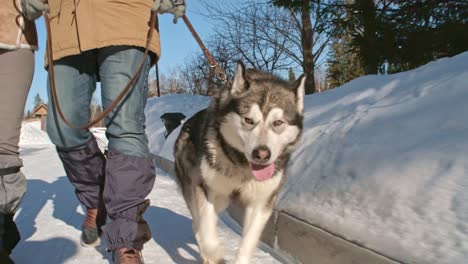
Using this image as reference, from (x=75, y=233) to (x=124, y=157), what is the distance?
1.11 metres

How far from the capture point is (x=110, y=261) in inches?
95.2

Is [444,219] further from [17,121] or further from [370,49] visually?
[370,49]

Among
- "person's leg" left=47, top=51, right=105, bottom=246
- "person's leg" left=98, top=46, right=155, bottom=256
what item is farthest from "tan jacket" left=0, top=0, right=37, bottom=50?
"person's leg" left=98, top=46, right=155, bottom=256

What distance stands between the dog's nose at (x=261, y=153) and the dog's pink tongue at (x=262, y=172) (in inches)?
5.7

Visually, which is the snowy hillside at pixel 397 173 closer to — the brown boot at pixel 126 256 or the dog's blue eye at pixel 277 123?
the dog's blue eye at pixel 277 123

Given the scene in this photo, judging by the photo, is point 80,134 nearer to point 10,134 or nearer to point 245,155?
point 10,134

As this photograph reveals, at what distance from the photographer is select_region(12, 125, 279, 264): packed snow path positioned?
2500 mm

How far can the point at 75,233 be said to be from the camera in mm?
2932

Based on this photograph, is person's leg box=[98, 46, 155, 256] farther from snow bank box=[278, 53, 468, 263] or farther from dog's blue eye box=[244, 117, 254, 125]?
snow bank box=[278, 53, 468, 263]

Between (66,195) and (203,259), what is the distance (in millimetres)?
2611

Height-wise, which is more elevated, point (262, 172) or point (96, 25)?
point (96, 25)

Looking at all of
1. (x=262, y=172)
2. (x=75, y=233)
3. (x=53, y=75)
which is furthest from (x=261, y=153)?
(x=75, y=233)

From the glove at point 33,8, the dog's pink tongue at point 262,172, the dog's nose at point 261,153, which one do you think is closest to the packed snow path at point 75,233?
the dog's pink tongue at point 262,172

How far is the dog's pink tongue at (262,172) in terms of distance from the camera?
7.66 feet
